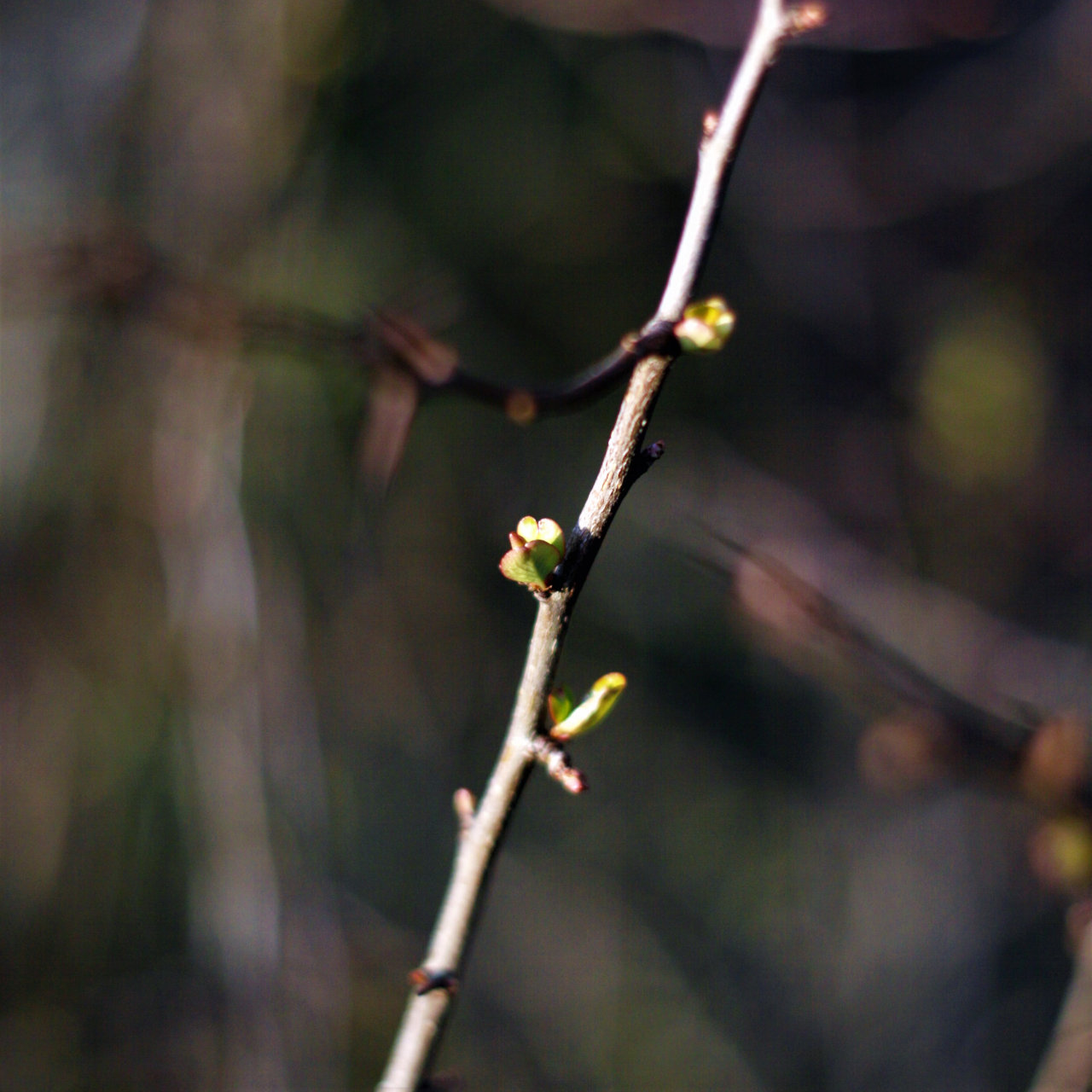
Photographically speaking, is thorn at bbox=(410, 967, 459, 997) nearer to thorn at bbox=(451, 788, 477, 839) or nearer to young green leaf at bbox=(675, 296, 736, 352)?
thorn at bbox=(451, 788, 477, 839)

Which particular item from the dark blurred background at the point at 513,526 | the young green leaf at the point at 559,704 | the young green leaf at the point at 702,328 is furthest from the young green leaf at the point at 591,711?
the dark blurred background at the point at 513,526

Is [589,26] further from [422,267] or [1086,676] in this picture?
[1086,676]

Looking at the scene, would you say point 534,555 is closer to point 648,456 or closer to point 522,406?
point 648,456

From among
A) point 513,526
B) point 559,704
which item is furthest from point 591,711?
point 513,526

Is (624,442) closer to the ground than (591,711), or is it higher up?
higher up

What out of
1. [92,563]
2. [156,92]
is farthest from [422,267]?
[92,563]

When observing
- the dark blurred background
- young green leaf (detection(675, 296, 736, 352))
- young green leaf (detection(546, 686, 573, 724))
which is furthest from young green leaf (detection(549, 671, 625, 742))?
the dark blurred background
